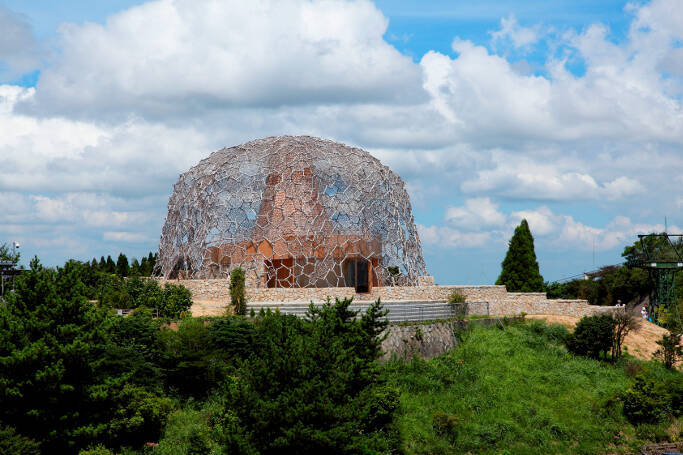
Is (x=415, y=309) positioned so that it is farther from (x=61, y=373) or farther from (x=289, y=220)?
(x=61, y=373)

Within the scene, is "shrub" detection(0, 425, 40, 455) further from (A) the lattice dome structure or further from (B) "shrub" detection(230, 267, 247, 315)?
(A) the lattice dome structure

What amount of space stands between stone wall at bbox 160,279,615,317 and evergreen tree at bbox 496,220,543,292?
3.15m

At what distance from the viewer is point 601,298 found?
44656 millimetres

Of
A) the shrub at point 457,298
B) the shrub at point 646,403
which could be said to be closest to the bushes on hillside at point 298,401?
the shrub at point 646,403

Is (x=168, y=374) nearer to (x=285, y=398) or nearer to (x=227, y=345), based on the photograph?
(x=227, y=345)

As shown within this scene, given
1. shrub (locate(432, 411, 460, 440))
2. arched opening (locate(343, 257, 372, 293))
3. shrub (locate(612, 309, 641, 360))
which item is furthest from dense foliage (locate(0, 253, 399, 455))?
shrub (locate(612, 309, 641, 360))

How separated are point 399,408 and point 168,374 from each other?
7.09 meters

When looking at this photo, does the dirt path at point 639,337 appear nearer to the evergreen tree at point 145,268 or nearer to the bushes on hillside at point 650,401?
the bushes on hillside at point 650,401

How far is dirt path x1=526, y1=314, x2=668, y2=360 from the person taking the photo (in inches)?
1115

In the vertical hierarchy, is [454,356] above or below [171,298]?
below

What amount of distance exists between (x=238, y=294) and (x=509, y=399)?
1018 cm

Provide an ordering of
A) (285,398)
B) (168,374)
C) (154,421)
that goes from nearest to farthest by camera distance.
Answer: (285,398) → (154,421) → (168,374)

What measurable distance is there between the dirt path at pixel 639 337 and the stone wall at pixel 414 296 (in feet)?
1.97

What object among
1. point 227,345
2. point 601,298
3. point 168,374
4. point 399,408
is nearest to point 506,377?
point 399,408
